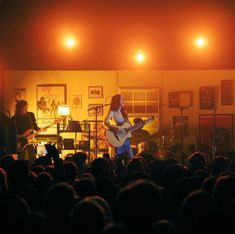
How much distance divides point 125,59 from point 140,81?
0.89 m

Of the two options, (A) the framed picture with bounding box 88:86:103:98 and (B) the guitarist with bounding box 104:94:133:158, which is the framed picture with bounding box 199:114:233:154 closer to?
(A) the framed picture with bounding box 88:86:103:98

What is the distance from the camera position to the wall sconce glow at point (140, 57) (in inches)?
763

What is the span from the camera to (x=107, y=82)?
1955 centimetres

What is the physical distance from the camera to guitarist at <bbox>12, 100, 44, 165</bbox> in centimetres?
1479

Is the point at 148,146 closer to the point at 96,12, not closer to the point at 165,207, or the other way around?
the point at 96,12

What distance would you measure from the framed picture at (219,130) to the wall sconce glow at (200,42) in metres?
2.34

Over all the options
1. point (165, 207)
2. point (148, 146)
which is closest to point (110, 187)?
point (165, 207)

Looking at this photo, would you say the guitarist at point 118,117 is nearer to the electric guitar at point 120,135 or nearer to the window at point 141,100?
the electric guitar at point 120,135

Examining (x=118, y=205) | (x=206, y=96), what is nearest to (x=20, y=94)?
(x=206, y=96)

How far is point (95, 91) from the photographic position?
19.6m

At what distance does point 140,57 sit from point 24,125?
→ 228 inches

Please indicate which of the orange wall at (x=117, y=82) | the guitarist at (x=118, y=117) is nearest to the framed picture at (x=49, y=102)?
the orange wall at (x=117, y=82)

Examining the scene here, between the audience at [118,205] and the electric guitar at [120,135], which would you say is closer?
the audience at [118,205]

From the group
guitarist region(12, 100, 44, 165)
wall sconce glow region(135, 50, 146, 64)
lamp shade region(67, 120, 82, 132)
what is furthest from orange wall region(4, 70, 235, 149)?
guitarist region(12, 100, 44, 165)
